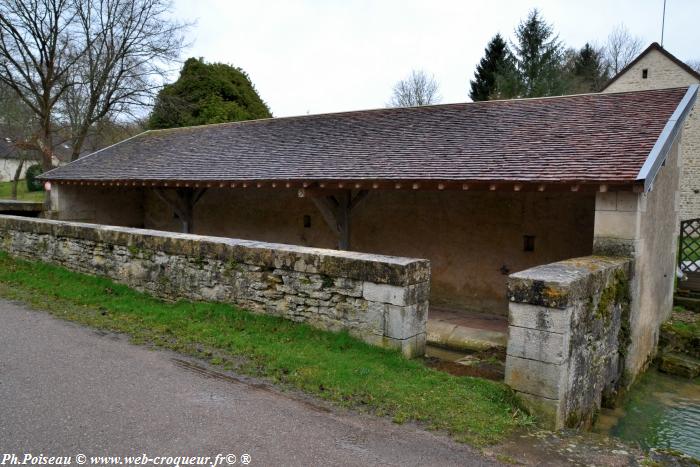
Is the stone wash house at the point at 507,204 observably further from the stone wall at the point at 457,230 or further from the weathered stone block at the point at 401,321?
the weathered stone block at the point at 401,321

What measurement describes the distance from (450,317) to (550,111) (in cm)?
374

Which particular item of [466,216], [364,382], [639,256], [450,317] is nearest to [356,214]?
[466,216]

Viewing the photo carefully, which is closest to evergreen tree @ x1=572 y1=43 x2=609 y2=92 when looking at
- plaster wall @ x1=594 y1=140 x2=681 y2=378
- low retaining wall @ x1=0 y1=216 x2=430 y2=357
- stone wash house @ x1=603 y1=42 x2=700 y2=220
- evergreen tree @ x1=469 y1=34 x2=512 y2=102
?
evergreen tree @ x1=469 y1=34 x2=512 y2=102

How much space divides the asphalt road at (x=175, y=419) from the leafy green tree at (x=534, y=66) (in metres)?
23.1

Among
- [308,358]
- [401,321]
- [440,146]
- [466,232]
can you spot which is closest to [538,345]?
[401,321]

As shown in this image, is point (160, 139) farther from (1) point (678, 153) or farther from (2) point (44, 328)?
(1) point (678, 153)

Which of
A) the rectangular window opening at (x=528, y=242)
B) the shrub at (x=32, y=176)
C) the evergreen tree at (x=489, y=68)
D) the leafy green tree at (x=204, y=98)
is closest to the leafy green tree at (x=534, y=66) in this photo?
the evergreen tree at (x=489, y=68)

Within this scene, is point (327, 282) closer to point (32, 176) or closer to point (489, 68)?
point (489, 68)

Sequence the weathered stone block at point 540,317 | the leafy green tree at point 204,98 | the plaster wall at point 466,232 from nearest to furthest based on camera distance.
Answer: the weathered stone block at point 540,317 → the plaster wall at point 466,232 → the leafy green tree at point 204,98

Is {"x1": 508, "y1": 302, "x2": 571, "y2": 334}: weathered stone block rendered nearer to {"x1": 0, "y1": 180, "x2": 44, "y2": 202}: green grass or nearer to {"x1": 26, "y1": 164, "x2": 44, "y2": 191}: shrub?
{"x1": 0, "y1": 180, "x2": 44, "y2": 202}: green grass

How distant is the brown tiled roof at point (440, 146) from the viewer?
6.16 meters

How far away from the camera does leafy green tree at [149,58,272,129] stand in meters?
18.4

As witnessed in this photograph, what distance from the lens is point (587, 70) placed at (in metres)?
29.0

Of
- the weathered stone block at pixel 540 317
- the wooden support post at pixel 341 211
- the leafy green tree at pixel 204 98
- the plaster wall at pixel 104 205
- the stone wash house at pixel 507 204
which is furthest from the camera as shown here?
the leafy green tree at pixel 204 98
